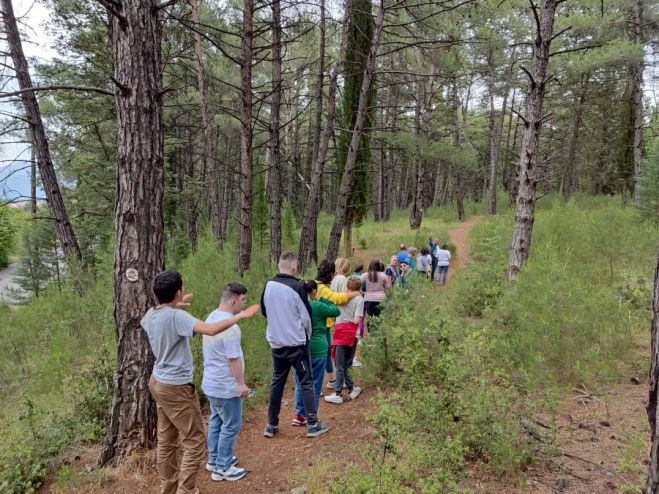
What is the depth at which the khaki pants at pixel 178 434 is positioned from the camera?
10.4 feet

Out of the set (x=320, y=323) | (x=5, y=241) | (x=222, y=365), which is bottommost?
(x=5, y=241)

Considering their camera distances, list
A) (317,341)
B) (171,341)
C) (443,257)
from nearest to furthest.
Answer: (171,341)
(317,341)
(443,257)

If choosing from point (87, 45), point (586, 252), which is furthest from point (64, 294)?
point (586, 252)

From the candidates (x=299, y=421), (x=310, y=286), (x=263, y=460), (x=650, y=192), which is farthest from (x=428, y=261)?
(x=263, y=460)

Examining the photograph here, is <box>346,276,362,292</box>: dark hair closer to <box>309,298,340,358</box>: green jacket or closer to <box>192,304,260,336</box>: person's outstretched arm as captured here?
<box>309,298,340,358</box>: green jacket

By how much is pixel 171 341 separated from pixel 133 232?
1.35 meters

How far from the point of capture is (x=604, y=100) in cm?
2197

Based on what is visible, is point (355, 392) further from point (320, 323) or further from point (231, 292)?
point (231, 292)

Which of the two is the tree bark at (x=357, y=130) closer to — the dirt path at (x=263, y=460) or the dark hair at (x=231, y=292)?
the dirt path at (x=263, y=460)

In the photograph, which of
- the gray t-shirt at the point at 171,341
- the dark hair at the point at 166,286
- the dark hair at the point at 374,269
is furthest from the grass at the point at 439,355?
the dark hair at the point at 166,286

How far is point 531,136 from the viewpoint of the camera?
6402 mm

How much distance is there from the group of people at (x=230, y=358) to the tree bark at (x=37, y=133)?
808 centimetres

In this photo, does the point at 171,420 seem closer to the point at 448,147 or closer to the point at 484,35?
the point at 448,147

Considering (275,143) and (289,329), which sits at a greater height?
(275,143)
